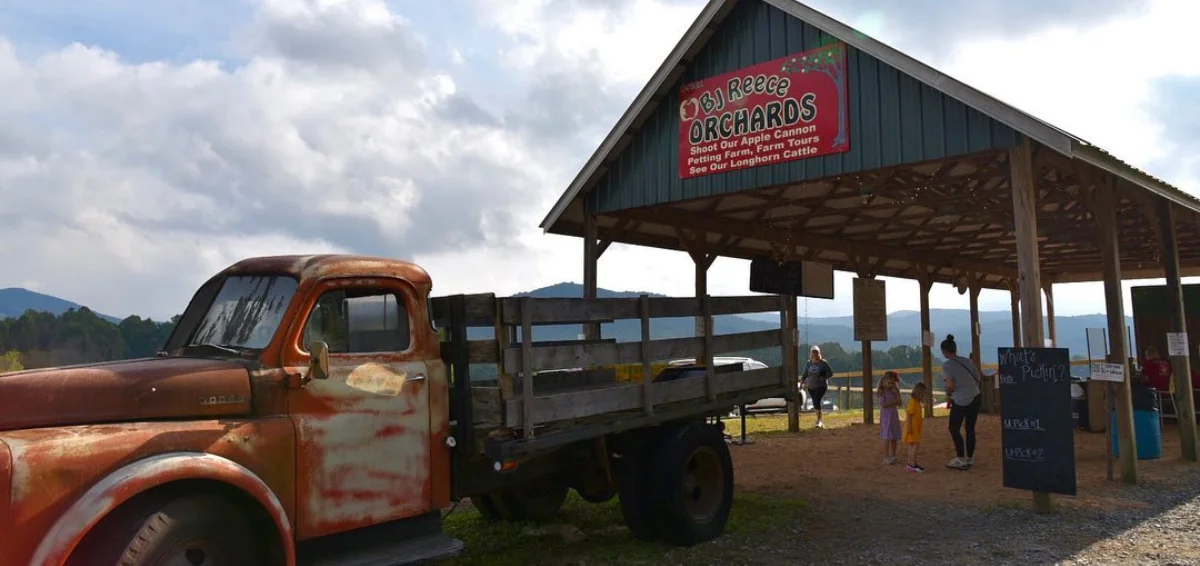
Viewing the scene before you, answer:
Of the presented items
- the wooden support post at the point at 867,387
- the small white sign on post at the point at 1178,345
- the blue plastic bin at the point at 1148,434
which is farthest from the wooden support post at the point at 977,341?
the blue plastic bin at the point at 1148,434

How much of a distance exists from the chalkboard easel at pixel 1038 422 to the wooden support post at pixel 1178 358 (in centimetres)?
412

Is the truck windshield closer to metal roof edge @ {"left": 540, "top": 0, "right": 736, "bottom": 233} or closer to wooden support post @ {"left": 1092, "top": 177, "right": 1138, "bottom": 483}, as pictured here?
metal roof edge @ {"left": 540, "top": 0, "right": 736, "bottom": 233}

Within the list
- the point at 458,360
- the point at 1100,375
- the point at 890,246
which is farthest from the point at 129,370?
the point at 890,246

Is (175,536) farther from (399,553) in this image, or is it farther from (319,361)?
(399,553)

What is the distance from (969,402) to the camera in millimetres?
9758

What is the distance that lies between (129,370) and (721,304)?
4.46 m

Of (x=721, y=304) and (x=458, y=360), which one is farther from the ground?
(x=721, y=304)

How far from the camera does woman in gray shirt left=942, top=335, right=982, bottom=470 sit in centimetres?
979

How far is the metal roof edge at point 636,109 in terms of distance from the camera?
10688 millimetres

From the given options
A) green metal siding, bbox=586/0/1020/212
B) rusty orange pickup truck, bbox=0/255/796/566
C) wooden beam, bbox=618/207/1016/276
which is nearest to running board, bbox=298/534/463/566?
rusty orange pickup truck, bbox=0/255/796/566

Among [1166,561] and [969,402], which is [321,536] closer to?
[1166,561]

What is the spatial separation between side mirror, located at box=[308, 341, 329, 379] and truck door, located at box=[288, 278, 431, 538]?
15 cm

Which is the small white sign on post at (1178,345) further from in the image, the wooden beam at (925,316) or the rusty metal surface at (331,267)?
the rusty metal surface at (331,267)

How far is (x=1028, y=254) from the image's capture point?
8.06 meters
